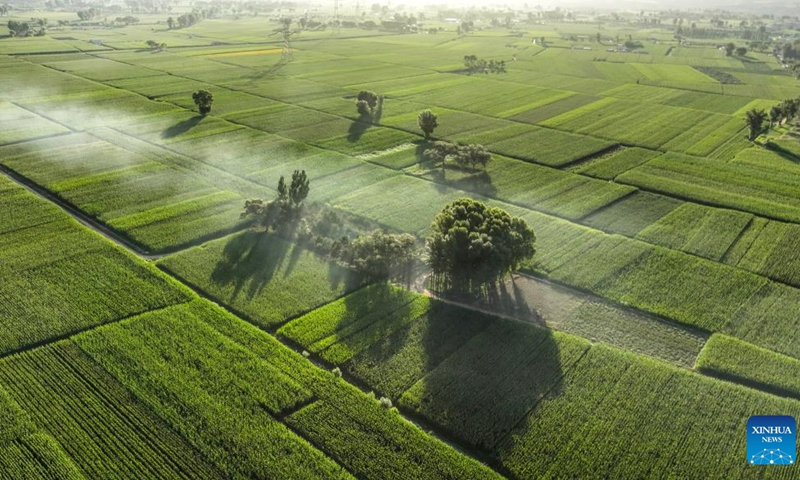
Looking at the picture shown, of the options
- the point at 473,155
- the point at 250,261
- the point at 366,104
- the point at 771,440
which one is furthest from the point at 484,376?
the point at 366,104

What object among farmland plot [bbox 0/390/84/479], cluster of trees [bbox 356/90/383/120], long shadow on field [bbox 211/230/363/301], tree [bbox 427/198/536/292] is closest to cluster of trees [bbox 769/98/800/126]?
cluster of trees [bbox 356/90/383/120]

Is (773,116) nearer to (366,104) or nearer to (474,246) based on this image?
(366,104)

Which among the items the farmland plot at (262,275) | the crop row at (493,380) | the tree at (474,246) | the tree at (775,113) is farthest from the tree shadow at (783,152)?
the farmland plot at (262,275)

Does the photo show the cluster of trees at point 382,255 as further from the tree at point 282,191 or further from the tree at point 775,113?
the tree at point 775,113

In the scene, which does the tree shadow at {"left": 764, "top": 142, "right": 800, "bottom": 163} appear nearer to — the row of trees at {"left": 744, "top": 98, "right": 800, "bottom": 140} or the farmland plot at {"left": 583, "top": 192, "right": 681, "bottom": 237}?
the row of trees at {"left": 744, "top": 98, "right": 800, "bottom": 140}

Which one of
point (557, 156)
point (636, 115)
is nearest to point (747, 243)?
point (557, 156)

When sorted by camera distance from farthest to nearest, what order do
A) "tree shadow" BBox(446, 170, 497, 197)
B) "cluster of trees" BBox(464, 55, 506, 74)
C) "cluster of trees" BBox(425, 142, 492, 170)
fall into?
"cluster of trees" BBox(464, 55, 506, 74)
"cluster of trees" BBox(425, 142, 492, 170)
"tree shadow" BBox(446, 170, 497, 197)
